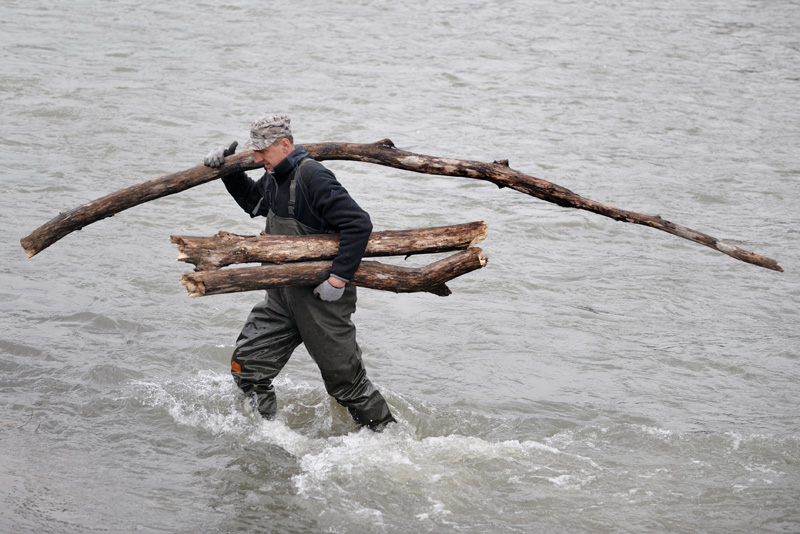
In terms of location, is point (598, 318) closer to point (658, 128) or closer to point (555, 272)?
point (555, 272)

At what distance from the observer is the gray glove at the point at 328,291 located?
5.43 meters

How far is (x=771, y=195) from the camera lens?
40.2ft

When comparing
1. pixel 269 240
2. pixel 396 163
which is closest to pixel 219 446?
pixel 269 240

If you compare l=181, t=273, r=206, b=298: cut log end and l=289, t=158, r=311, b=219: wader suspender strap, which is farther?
l=289, t=158, r=311, b=219: wader suspender strap

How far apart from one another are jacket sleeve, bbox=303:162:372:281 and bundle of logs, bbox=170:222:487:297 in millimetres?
141

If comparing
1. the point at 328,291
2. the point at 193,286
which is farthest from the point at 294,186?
the point at 193,286

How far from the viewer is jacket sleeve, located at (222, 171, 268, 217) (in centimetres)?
583

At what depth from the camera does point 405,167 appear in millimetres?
6004

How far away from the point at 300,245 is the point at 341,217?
1.05 ft

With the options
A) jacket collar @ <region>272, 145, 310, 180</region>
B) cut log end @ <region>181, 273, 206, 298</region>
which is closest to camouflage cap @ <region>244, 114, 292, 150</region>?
jacket collar @ <region>272, 145, 310, 180</region>

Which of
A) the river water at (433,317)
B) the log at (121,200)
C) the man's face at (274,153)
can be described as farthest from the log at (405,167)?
the river water at (433,317)

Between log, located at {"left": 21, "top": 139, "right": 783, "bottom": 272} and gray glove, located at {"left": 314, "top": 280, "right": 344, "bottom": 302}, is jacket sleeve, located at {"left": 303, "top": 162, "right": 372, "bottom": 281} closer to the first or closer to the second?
gray glove, located at {"left": 314, "top": 280, "right": 344, "bottom": 302}

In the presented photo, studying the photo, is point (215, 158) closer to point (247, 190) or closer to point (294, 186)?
point (247, 190)

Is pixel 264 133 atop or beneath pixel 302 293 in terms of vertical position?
atop
